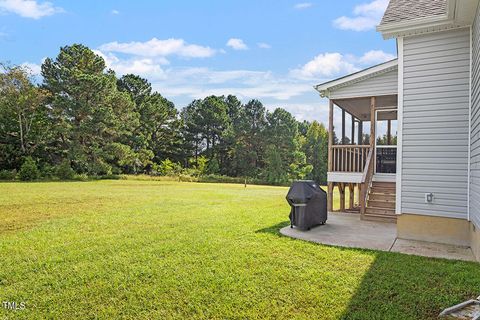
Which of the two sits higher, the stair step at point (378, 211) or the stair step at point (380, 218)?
the stair step at point (378, 211)

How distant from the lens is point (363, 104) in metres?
10.4

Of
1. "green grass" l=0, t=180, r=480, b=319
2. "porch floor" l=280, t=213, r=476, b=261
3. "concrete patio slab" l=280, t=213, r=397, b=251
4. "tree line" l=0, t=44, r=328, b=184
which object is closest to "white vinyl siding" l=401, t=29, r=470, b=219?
"porch floor" l=280, t=213, r=476, b=261

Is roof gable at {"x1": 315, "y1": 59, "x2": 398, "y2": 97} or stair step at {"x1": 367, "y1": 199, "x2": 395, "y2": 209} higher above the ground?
roof gable at {"x1": 315, "y1": 59, "x2": 398, "y2": 97}

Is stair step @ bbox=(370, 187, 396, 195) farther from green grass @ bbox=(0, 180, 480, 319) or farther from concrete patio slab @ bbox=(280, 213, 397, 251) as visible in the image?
green grass @ bbox=(0, 180, 480, 319)

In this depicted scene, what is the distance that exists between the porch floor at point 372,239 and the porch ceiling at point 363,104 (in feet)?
11.7

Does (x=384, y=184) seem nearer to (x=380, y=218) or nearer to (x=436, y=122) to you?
(x=380, y=218)

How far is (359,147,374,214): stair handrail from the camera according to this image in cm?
838

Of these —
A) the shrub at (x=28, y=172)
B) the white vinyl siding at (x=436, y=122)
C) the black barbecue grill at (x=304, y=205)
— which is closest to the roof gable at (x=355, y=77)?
the white vinyl siding at (x=436, y=122)

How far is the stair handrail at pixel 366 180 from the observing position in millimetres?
8383

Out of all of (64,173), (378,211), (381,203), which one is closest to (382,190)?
(381,203)

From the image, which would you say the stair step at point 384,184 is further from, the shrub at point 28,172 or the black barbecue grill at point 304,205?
the shrub at point 28,172

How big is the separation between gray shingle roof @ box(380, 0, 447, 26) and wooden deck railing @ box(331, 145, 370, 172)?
381 cm

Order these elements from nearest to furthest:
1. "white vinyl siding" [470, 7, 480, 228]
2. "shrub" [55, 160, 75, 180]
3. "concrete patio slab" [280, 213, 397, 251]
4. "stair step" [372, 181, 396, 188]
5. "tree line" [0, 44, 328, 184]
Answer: "white vinyl siding" [470, 7, 480, 228] → "concrete patio slab" [280, 213, 397, 251] → "stair step" [372, 181, 396, 188] → "shrub" [55, 160, 75, 180] → "tree line" [0, 44, 328, 184]

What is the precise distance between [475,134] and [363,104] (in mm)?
5388
